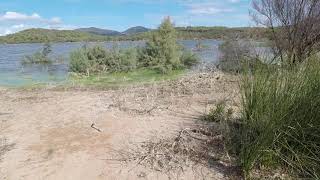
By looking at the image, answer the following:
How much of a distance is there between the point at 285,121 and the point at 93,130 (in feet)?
9.48

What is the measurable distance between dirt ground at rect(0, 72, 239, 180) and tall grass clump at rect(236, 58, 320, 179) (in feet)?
1.61

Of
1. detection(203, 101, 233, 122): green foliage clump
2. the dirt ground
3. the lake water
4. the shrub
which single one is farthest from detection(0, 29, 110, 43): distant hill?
detection(203, 101, 233, 122): green foliage clump

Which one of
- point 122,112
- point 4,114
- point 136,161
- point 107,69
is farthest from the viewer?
point 107,69

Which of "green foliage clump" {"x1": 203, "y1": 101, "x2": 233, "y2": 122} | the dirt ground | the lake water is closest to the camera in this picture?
the dirt ground

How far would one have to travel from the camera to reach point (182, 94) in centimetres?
909

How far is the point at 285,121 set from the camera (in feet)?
15.4

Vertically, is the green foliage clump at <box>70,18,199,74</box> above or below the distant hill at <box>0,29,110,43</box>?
above

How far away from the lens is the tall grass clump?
4613 mm

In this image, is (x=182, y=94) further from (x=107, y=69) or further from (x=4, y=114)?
(x=107, y=69)

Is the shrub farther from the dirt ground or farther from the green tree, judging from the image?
the dirt ground

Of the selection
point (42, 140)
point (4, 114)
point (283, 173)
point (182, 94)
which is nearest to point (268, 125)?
point (283, 173)

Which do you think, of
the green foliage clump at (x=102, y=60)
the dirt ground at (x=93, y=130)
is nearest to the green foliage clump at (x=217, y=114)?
the dirt ground at (x=93, y=130)

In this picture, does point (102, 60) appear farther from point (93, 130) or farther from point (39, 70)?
point (93, 130)

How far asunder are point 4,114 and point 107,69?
48.4 feet
